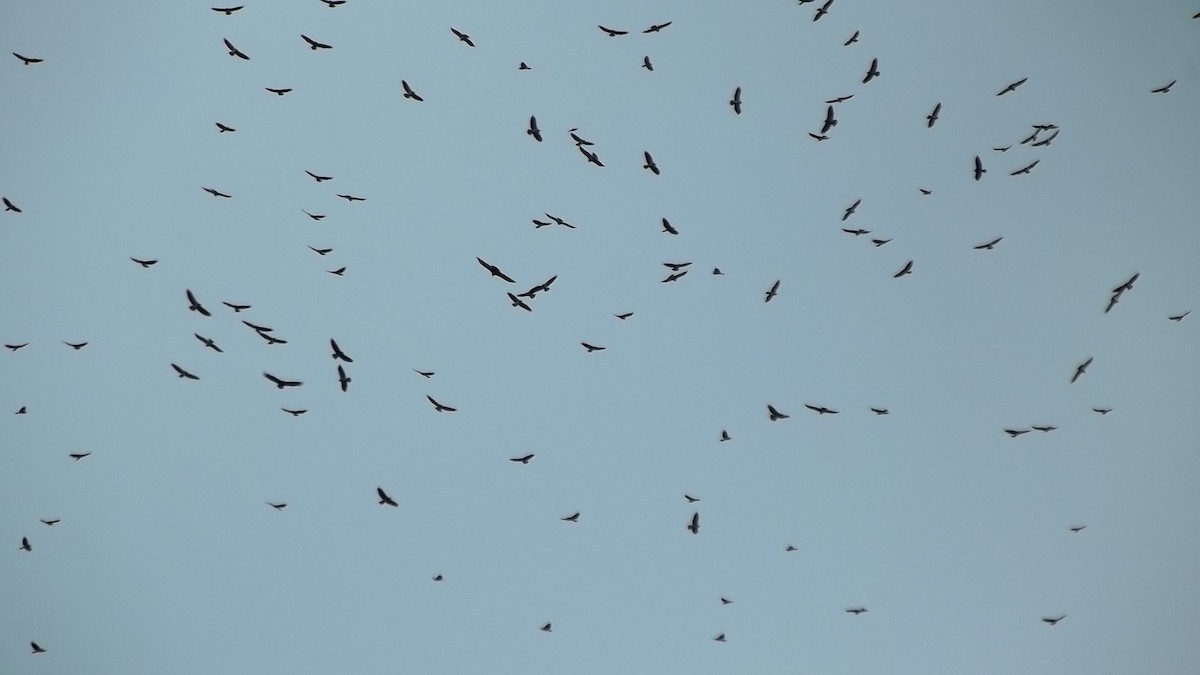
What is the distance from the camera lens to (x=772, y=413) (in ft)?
79.5

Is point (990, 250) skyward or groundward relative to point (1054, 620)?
skyward

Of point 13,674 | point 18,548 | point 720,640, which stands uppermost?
point 720,640

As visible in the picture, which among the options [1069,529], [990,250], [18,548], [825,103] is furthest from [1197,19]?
[18,548]

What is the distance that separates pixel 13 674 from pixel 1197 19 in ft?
150

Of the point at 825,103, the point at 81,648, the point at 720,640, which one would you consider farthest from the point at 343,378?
the point at 81,648

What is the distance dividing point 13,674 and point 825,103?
114 feet

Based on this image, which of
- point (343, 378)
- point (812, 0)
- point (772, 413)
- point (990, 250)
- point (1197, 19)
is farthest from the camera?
point (990, 250)

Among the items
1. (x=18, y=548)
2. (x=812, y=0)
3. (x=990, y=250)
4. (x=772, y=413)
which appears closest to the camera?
(x=772, y=413)

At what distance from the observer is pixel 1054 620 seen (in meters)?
34.1

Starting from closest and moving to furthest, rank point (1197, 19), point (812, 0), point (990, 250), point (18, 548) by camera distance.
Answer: point (812, 0)
point (1197, 19)
point (990, 250)
point (18, 548)

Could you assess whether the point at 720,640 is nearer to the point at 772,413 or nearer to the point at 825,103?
the point at 772,413

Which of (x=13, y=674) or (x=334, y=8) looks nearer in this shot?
(x=334, y=8)

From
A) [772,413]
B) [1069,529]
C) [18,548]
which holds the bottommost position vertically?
[18,548]

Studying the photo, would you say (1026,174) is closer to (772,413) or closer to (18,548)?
(772,413)
